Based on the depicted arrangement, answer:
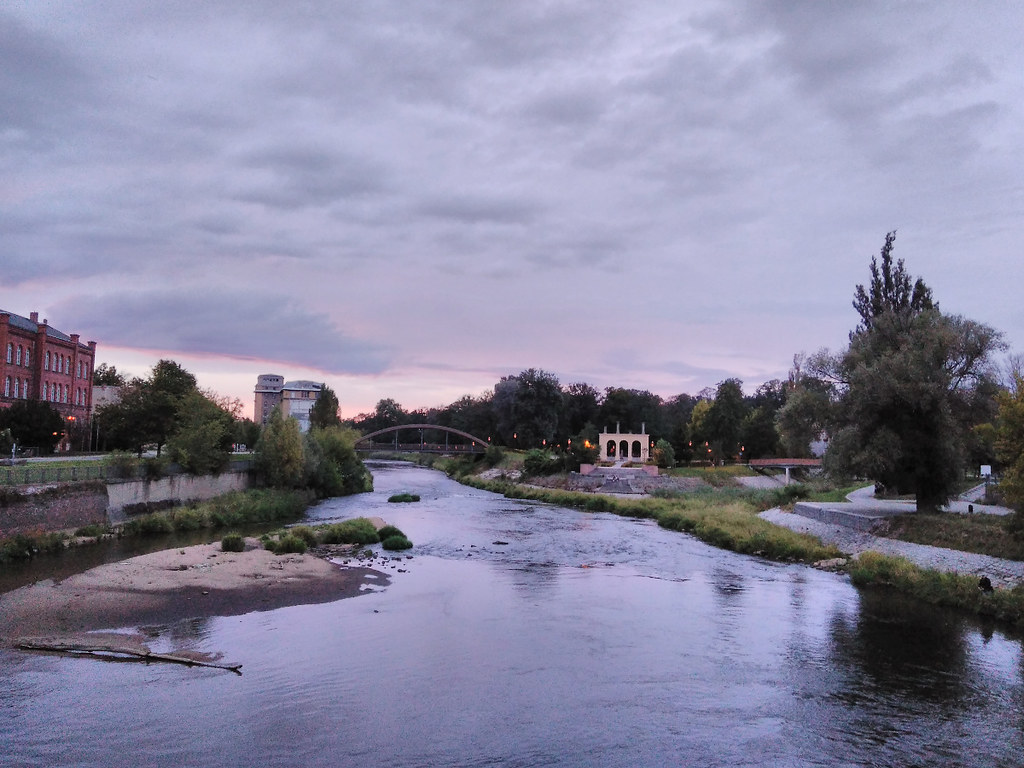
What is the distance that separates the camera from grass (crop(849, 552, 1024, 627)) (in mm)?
20922

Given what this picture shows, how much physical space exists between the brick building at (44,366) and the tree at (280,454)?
1898 centimetres

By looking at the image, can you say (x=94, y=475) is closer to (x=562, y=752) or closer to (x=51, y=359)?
(x=562, y=752)

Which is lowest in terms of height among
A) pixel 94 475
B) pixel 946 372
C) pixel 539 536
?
pixel 539 536

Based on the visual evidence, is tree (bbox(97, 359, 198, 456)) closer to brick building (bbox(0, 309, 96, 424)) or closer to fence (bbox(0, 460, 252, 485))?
brick building (bbox(0, 309, 96, 424))

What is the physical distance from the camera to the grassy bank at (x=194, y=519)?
1073 inches

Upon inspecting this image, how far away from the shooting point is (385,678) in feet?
51.1

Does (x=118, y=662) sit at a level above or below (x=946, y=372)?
below

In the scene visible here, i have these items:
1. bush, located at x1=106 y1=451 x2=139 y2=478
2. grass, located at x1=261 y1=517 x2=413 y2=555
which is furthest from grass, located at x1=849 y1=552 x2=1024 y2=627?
bush, located at x1=106 y1=451 x2=139 y2=478

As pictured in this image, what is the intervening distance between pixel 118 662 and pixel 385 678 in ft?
18.2

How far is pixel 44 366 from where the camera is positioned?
64.3 meters

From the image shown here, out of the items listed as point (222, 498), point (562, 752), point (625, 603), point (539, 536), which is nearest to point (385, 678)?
point (562, 752)

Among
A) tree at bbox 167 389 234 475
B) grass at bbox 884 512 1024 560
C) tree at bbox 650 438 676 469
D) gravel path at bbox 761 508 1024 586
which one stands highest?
tree at bbox 167 389 234 475

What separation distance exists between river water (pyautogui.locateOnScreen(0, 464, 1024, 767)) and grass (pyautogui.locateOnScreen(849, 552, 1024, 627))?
944 mm

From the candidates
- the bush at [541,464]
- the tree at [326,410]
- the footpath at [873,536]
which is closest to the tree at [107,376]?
the tree at [326,410]
